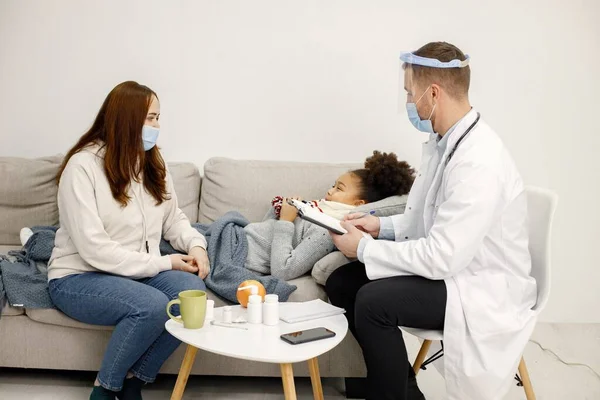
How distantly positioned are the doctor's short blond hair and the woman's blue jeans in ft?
Answer: 3.14

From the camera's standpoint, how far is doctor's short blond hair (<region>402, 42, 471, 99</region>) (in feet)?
5.57

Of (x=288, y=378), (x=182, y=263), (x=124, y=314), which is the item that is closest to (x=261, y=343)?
(x=288, y=378)

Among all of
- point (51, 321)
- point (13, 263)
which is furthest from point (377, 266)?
point (13, 263)

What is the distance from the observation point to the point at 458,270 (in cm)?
162

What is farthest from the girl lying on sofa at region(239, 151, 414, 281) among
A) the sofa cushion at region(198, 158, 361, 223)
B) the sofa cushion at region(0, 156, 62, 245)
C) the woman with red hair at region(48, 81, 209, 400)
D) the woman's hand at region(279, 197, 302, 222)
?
the sofa cushion at region(0, 156, 62, 245)

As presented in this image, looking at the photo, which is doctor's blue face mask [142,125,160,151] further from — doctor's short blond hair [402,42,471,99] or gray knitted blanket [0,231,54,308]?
doctor's short blond hair [402,42,471,99]

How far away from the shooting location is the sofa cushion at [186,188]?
259 cm

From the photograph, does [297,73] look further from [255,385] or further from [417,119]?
[255,385]

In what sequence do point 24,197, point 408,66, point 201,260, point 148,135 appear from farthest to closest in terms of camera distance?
point 24,197 → point 201,260 → point 148,135 → point 408,66

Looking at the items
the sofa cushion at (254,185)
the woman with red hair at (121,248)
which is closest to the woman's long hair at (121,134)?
the woman with red hair at (121,248)

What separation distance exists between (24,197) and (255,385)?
48.7 inches

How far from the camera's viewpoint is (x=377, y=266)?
171 centimetres

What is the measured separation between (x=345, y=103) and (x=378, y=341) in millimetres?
1463

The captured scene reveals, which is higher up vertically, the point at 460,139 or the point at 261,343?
the point at 460,139
